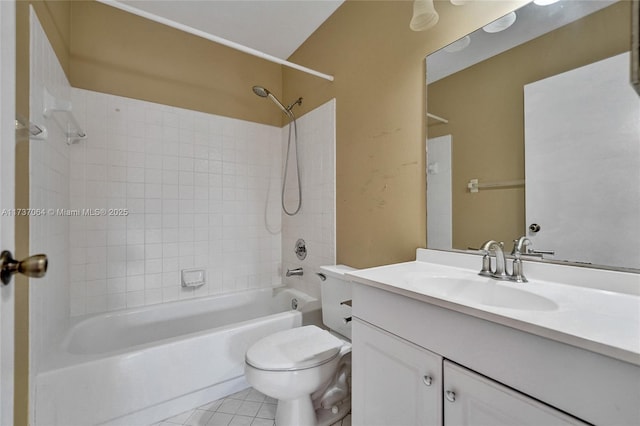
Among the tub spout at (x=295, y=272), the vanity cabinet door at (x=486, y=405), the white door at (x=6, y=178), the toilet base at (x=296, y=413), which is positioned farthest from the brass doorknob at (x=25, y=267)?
the tub spout at (x=295, y=272)

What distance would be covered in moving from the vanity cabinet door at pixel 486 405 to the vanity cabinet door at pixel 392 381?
3 cm

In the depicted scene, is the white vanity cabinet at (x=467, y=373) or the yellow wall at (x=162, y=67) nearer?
the white vanity cabinet at (x=467, y=373)

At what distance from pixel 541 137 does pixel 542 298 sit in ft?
1.86

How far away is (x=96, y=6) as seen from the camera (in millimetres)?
1743

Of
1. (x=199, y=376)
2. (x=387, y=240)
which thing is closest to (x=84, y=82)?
(x=199, y=376)

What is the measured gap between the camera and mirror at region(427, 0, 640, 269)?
2.65 ft

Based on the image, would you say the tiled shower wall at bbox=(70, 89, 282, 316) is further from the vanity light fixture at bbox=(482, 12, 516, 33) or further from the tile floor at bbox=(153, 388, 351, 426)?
the vanity light fixture at bbox=(482, 12, 516, 33)

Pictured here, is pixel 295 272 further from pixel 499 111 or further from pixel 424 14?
pixel 424 14

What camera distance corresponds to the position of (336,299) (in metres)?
1.55

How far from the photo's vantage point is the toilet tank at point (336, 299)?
1486mm

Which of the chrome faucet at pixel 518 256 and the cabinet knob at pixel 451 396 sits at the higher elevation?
the chrome faucet at pixel 518 256

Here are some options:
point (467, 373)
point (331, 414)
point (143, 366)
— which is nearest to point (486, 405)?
point (467, 373)

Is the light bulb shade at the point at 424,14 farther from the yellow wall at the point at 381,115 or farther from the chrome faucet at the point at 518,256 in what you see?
the chrome faucet at the point at 518,256

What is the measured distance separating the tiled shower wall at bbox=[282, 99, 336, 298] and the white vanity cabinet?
95cm
